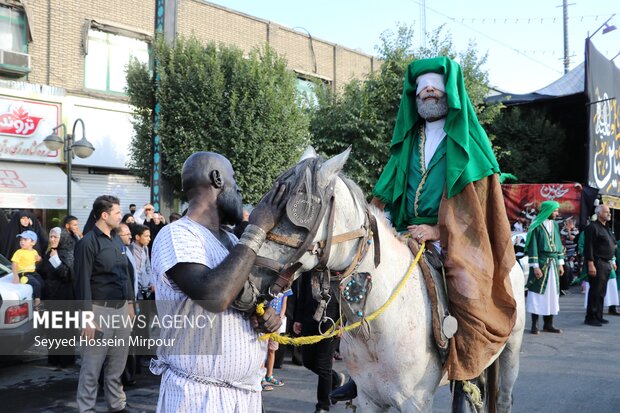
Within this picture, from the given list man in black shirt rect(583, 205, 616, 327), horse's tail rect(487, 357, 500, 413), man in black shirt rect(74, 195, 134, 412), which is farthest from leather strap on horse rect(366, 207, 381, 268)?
man in black shirt rect(583, 205, 616, 327)

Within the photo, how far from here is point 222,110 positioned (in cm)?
1154

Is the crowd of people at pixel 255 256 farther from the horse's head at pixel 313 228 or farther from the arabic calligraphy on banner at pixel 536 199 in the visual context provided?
the arabic calligraphy on banner at pixel 536 199

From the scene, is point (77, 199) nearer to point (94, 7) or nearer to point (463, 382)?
point (94, 7)

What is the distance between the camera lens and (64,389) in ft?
21.1

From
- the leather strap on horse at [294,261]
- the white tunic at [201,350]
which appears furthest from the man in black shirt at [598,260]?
the white tunic at [201,350]

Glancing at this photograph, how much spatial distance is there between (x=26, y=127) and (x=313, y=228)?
1520cm

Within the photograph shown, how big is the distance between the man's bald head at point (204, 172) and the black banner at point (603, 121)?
56.7 feet

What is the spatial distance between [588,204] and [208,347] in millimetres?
16732

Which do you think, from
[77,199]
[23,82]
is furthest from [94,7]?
[77,199]

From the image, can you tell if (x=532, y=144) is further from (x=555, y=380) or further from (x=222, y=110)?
(x=555, y=380)

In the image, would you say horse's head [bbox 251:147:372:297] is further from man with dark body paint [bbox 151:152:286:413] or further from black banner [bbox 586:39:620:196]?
black banner [bbox 586:39:620:196]

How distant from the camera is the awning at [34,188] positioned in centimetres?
1388

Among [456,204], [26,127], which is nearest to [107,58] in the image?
[26,127]

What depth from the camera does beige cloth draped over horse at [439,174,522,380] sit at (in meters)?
2.84
